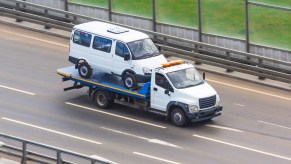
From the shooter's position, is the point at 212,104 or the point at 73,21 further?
the point at 73,21

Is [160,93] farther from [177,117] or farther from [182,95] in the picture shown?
[177,117]

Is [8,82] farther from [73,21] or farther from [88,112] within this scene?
[73,21]

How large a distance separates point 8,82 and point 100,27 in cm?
452

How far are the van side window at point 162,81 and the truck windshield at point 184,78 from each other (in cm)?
19

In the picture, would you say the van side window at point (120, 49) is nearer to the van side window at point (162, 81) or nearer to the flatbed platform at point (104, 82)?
the flatbed platform at point (104, 82)

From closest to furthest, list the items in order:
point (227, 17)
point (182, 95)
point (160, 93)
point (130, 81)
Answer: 1. point (182, 95)
2. point (160, 93)
3. point (130, 81)
4. point (227, 17)

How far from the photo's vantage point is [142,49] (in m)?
33.8

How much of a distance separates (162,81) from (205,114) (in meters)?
1.89

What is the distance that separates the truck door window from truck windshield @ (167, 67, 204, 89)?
0.18 metres

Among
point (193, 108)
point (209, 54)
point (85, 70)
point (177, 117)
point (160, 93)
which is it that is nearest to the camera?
point (193, 108)

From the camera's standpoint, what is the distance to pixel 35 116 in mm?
33219

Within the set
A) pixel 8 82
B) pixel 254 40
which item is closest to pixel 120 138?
pixel 8 82

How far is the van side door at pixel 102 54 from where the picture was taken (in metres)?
33.9

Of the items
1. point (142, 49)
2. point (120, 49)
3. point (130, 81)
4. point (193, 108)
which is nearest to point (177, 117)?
point (193, 108)
